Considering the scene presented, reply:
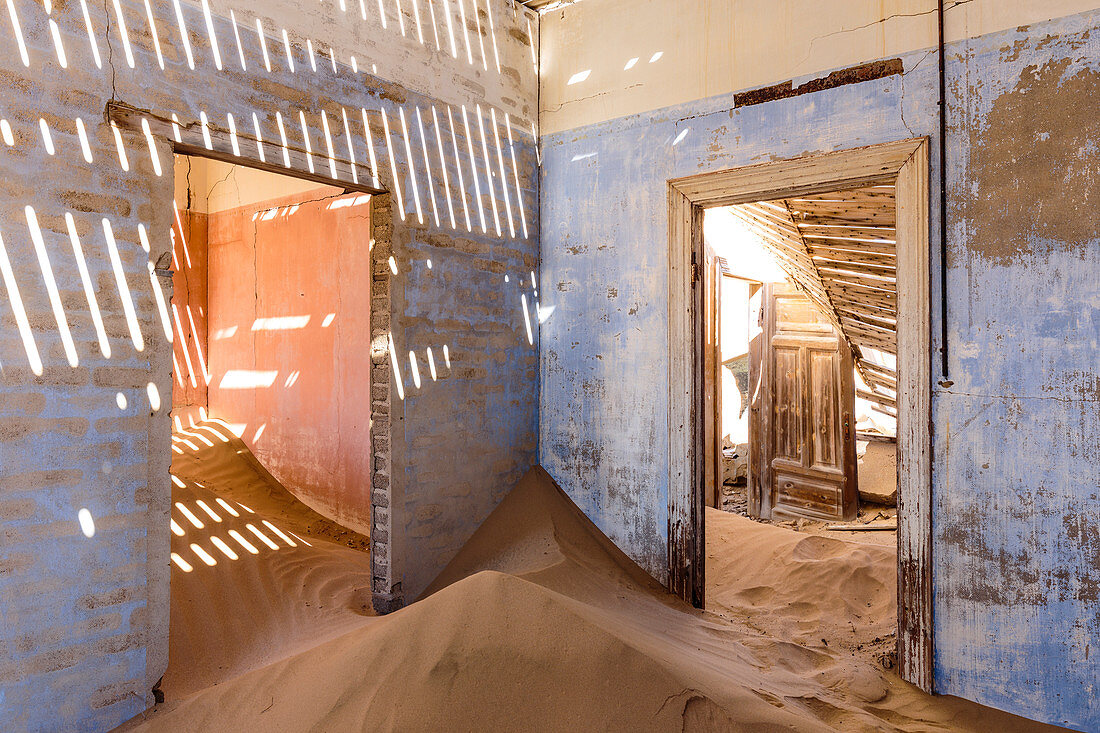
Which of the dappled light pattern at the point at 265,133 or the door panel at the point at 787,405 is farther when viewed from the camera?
the door panel at the point at 787,405

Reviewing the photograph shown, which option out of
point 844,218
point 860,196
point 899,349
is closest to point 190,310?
point 844,218

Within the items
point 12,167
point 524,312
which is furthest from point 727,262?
point 12,167

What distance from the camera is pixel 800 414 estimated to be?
24.0 feet

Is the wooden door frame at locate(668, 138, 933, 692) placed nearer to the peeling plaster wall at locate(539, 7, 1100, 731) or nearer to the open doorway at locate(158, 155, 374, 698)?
the peeling plaster wall at locate(539, 7, 1100, 731)

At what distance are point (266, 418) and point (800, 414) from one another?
5823mm

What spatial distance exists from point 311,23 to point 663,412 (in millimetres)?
2987

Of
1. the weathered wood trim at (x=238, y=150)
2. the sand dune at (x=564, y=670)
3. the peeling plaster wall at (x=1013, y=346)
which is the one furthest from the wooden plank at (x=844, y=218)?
the weathered wood trim at (x=238, y=150)

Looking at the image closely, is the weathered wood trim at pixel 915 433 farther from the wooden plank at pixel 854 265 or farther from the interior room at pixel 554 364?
the wooden plank at pixel 854 265

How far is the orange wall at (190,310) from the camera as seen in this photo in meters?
7.12

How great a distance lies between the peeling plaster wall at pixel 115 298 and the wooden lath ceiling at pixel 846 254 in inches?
114

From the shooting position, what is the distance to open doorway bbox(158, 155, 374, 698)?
3.59 m

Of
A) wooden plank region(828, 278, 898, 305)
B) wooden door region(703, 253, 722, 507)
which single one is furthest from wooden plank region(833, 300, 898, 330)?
wooden door region(703, 253, 722, 507)

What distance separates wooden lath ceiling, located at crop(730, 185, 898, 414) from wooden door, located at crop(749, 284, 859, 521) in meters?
0.36

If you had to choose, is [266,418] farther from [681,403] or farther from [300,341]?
[681,403]
